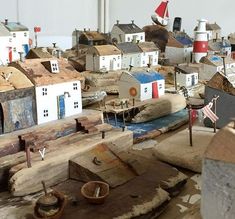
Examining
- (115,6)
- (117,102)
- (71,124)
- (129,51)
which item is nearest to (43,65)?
(71,124)

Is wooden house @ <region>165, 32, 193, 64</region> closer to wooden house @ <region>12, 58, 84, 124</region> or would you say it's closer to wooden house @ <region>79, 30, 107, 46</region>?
wooden house @ <region>79, 30, 107, 46</region>

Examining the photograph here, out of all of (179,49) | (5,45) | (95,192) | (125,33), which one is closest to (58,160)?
(95,192)

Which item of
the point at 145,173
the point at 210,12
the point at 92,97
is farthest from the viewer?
the point at 210,12

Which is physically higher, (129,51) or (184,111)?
(129,51)

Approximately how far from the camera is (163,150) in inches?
184

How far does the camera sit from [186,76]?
24.9 ft

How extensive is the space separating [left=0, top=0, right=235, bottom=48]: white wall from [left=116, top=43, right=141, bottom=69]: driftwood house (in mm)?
3739

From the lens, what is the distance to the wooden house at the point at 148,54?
926cm

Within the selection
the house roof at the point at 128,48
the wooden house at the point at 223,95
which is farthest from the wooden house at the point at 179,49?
the wooden house at the point at 223,95

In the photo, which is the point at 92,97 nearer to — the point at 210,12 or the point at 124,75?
the point at 124,75

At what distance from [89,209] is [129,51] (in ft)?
19.9

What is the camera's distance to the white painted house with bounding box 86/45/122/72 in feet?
27.7

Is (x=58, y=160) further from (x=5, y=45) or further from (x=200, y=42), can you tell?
(x=200, y=42)

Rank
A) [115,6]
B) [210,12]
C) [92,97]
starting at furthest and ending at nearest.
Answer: [115,6] < [210,12] < [92,97]
